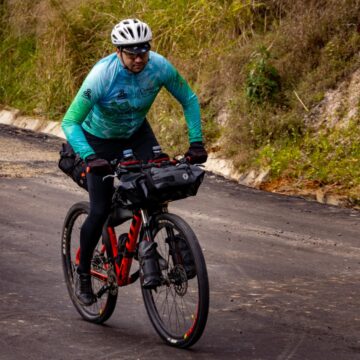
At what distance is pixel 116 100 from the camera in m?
6.89

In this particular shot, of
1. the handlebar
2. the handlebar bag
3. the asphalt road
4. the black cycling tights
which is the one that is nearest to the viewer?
the handlebar bag

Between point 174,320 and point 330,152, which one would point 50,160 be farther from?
point 174,320

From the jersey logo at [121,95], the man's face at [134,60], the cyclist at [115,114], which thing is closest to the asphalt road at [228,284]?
the cyclist at [115,114]

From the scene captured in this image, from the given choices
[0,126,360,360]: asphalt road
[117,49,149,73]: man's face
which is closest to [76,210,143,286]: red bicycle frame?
[0,126,360,360]: asphalt road

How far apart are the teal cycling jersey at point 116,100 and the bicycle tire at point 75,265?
0.62 metres

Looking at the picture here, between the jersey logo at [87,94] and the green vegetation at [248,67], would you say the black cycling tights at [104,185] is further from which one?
the green vegetation at [248,67]

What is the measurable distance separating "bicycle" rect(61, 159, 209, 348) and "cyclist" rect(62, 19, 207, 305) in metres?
0.14

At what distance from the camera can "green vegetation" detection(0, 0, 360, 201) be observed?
14289 mm

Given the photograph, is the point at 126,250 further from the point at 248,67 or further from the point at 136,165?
the point at 248,67

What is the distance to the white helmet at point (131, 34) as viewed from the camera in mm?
6668

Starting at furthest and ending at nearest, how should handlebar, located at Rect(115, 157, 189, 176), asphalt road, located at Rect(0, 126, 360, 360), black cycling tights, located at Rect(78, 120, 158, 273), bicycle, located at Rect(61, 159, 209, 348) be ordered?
black cycling tights, located at Rect(78, 120, 158, 273) < asphalt road, located at Rect(0, 126, 360, 360) < handlebar, located at Rect(115, 157, 189, 176) < bicycle, located at Rect(61, 159, 209, 348)

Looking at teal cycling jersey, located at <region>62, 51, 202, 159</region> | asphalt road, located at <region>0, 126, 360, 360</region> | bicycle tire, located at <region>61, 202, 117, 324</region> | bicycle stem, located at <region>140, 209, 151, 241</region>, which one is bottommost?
asphalt road, located at <region>0, 126, 360, 360</region>

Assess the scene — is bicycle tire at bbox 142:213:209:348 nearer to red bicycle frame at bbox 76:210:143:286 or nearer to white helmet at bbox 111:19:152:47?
red bicycle frame at bbox 76:210:143:286

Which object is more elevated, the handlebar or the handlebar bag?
the handlebar
